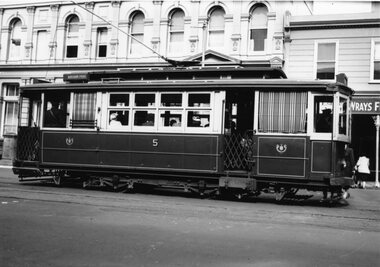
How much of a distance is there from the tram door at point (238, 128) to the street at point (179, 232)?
3.77ft

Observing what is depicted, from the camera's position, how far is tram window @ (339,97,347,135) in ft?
35.9

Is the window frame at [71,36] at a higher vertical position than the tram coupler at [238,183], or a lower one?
higher

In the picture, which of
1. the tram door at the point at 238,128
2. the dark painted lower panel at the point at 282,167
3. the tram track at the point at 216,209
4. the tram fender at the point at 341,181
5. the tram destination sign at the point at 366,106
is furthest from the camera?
the tram destination sign at the point at 366,106

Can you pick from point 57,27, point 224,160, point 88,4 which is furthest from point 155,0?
point 224,160

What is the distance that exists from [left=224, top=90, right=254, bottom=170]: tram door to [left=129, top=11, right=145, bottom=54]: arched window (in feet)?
47.2

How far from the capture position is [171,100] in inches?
471

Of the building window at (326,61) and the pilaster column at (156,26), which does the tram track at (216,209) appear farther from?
the pilaster column at (156,26)

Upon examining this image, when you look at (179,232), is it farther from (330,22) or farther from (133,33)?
(133,33)

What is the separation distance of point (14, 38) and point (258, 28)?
647 inches

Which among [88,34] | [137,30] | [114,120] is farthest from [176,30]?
[114,120]

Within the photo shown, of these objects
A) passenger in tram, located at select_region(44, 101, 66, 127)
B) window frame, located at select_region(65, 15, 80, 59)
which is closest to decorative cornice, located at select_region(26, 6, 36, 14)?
window frame, located at select_region(65, 15, 80, 59)

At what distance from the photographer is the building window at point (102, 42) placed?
26.1m

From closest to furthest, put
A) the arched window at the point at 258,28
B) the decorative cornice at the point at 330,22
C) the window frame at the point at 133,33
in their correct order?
the decorative cornice at the point at 330,22 < the arched window at the point at 258,28 < the window frame at the point at 133,33

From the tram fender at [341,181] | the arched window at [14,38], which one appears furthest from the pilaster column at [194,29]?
the tram fender at [341,181]
